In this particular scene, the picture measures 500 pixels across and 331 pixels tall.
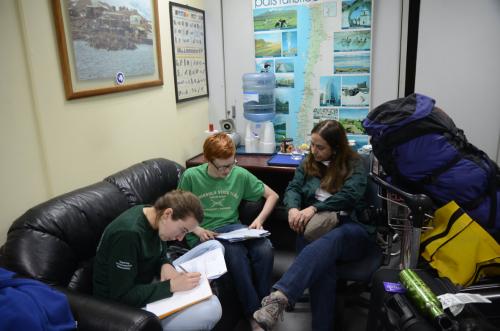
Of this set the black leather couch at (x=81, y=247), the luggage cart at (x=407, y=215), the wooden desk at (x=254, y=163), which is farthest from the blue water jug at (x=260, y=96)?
the luggage cart at (x=407, y=215)

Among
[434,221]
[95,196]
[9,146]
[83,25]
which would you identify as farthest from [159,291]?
[83,25]

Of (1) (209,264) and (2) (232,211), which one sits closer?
(1) (209,264)

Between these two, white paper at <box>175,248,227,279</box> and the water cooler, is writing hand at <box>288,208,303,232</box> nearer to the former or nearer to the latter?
white paper at <box>175,248,227,279</box>

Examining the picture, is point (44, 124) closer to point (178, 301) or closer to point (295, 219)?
point (178, 301)

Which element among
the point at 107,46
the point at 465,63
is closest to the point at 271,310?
the point at 107,46

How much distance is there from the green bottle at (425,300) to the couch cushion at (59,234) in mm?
1415

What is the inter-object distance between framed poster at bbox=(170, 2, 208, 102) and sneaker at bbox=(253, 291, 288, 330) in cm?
172

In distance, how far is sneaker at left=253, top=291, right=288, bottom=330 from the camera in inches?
69.2

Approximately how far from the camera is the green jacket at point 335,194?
2.10 meters

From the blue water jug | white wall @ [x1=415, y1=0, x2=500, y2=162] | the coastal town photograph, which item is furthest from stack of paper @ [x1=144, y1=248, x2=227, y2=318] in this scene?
white wall @ [x1=415, y1=0, x2=500, y2=162]

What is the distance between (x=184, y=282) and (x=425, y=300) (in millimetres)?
950

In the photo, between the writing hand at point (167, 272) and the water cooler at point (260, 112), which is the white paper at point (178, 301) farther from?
the water cooler at point (260, 112)

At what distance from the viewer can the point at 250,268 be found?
2.06m

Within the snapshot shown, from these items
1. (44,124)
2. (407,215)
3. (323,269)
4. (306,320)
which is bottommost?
(306,320)
